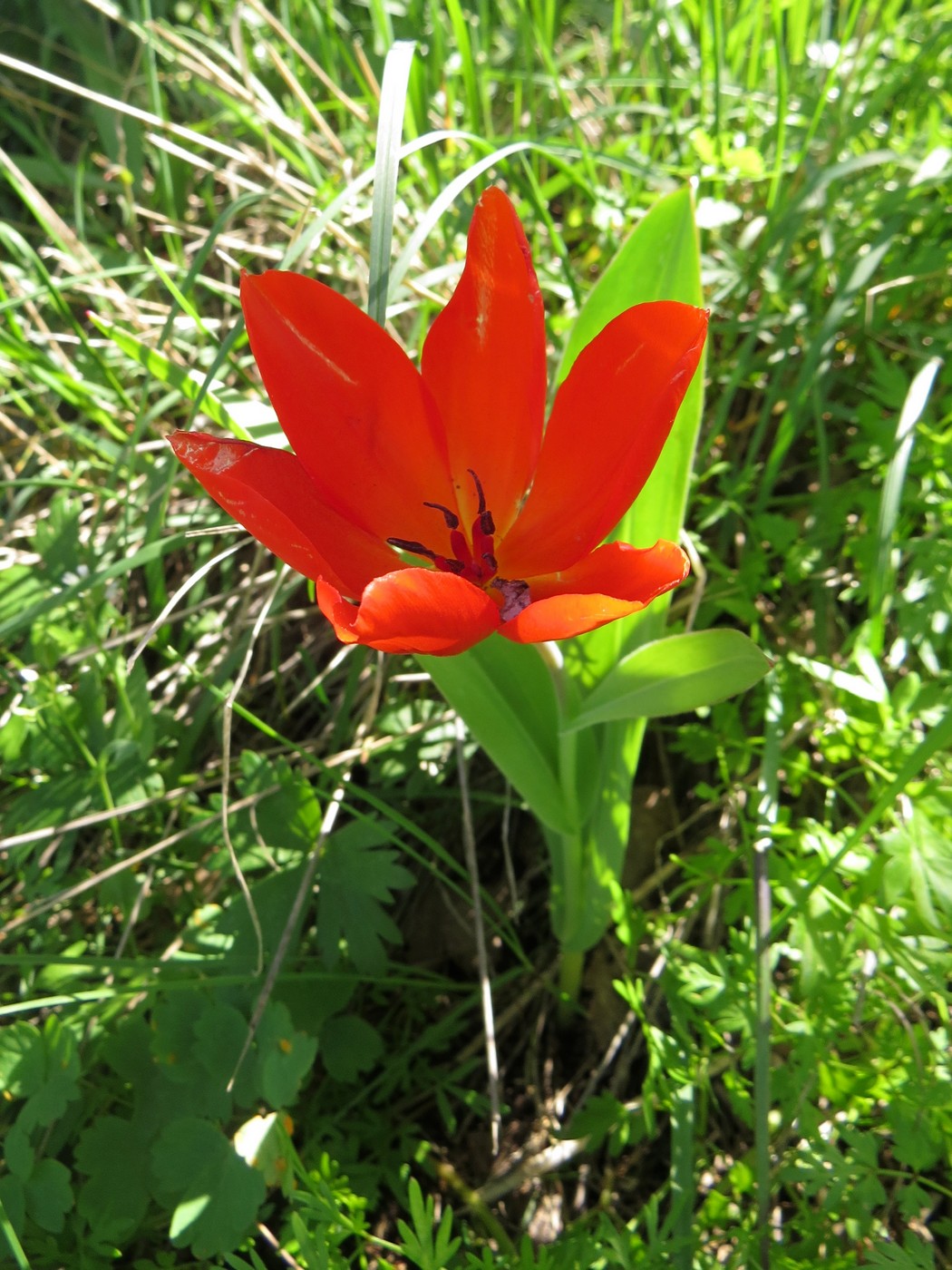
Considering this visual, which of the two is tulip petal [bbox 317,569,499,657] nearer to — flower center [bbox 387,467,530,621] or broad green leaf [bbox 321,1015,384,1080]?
flower center [bbox 387,467,530,621]

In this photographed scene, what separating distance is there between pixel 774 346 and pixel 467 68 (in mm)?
718

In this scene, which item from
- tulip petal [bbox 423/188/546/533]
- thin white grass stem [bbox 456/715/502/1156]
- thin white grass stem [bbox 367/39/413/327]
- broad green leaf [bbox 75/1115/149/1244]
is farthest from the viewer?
thin white grass stem [bbox 456/715/502/1156]

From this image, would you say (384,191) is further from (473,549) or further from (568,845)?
(568,845)

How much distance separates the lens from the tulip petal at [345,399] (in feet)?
3.25

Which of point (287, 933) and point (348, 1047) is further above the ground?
point (287, 933)

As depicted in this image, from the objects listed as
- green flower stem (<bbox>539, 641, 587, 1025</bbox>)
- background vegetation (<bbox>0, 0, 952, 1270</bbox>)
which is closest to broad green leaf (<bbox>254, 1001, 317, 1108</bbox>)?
background vegetation (<bbox>0, 0, 952, 1270</bbox>)

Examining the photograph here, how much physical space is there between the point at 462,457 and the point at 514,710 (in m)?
0.33

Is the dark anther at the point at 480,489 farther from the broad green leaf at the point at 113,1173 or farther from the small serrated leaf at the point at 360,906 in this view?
the broad green leaf at the point at 113,1173

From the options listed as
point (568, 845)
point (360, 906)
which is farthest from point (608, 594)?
point (360, 906)

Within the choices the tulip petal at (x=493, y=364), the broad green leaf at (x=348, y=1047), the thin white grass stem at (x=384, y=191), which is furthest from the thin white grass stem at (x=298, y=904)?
the thin white grass stem at (x=384, y=191)

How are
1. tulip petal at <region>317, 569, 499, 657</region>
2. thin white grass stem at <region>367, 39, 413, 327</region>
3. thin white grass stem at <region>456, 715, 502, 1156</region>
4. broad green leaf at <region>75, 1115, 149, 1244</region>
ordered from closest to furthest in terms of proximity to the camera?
1. tulip petal at <region>317, 569, 499, 657</region>
2. thin white grass stem at <region>367, 39, 413, 327</region>
3. broad green leaf at <region>75, 1115, 149, 1244</region>
4. thin white grass stem at <region>456, 715, 502, 1156</region>

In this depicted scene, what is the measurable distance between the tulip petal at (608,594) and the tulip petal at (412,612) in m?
0.04

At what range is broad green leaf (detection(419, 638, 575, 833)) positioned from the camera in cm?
115

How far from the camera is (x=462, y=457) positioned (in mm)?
→ 1116
